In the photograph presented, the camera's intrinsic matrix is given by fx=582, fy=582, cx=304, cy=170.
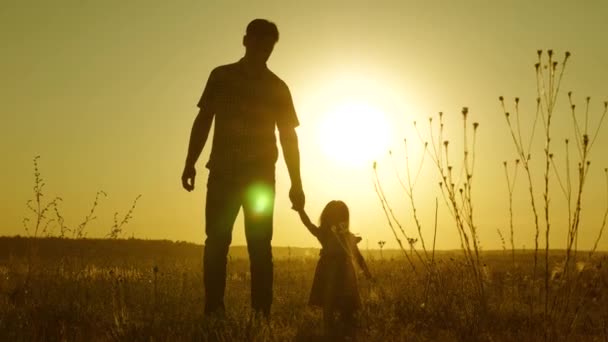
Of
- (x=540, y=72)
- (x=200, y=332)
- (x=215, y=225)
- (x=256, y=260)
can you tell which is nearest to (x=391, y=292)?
(x=256, y=260)

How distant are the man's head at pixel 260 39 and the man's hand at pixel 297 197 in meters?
1.20

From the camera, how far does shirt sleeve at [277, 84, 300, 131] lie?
5.35 meters

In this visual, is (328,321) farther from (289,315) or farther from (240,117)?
(240,117)

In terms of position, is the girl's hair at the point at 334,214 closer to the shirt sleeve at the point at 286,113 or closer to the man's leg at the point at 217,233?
the shirt sleeve at the point at 286,113

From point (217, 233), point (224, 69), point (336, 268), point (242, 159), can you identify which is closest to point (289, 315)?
point (336, 268)

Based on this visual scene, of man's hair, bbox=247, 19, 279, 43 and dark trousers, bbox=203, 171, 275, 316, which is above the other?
man's hair, bbox=247, 19, 279, 43

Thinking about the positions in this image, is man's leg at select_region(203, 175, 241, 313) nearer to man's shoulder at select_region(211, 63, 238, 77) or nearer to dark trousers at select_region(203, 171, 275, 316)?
dark trousers at select_region(203, 171, 275, 316)

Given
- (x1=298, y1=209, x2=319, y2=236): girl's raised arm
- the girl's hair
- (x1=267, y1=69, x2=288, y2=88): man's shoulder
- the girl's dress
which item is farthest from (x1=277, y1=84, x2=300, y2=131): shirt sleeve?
the girl's dress

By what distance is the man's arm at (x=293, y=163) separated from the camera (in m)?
5.38

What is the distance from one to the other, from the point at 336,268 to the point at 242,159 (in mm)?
1522

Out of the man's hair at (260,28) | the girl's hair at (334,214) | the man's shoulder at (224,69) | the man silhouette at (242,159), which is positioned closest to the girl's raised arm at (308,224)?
the girl's hair at (334,214)

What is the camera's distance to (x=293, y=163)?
17.7 feet

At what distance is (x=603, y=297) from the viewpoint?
7.32 meters

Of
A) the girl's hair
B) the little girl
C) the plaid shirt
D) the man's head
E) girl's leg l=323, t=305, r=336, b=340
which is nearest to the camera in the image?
girl's leg l=323, t=305, r=336, b=340
